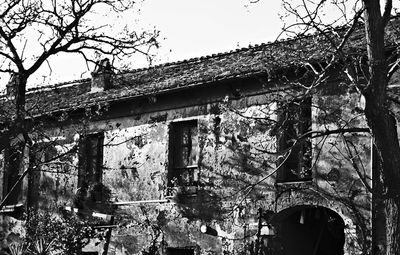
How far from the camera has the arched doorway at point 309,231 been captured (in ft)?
59.0

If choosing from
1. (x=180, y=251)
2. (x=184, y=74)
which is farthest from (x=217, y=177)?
(x=184, y=74)

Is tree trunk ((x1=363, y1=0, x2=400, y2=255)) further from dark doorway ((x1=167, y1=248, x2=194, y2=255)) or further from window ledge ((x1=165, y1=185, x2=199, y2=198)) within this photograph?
dark doorway ((x1=167, y1=248, x2=194, y2=255))

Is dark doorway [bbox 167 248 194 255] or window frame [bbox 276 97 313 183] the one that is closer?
window frame [bbox 276 97 313 183]

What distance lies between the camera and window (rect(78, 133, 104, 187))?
2205 cm

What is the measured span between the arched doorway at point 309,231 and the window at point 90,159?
619 centimetres

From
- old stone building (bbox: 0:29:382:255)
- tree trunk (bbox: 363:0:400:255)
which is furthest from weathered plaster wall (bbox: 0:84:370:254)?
tree trunk (bbox: 363:0:400:255)

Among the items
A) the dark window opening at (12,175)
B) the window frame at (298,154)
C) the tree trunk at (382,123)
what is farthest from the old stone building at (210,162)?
the tree trunk at (382,123)

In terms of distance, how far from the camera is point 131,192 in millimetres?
20891

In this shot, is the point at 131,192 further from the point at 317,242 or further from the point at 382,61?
the point at 382,61

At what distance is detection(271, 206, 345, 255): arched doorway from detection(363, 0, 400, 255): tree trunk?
5.56 m

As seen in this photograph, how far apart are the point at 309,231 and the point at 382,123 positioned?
7.88 meters

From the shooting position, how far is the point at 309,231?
1902cm

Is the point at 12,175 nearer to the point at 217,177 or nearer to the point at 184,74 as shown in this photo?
the point at 184,74

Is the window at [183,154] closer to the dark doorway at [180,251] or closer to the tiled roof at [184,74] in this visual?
the tiled roof at [184,74]
